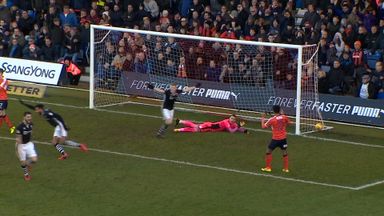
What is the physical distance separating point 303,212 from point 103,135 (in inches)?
394

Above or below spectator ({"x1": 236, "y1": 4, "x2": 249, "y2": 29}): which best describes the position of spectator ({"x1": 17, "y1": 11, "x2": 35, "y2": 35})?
below

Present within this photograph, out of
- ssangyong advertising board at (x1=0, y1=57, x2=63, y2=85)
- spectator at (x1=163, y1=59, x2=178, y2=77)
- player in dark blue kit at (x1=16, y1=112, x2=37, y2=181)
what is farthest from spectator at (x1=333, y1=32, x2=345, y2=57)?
player in dark blue kit at (x1=16, y1=112, x2=37, y2=181)

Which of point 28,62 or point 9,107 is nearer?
point 9,107

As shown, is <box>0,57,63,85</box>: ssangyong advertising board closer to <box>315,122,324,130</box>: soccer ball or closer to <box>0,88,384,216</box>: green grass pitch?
<box>0,88,384,216</box>: green grass pitch

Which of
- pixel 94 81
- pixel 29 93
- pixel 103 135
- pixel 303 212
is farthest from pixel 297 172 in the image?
pixel 29 93

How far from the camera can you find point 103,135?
101ft

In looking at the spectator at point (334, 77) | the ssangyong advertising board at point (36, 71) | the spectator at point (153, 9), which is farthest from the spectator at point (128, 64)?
the spectator at point (334, 77)

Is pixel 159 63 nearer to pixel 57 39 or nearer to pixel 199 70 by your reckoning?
pixel 199 70

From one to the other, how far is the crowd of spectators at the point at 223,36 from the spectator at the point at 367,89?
33mm

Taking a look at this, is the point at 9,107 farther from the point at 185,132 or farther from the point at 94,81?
the point at 185,132

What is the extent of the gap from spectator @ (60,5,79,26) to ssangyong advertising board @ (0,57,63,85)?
3.54 metres

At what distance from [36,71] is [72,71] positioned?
1.41 metres

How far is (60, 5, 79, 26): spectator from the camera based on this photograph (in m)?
42.4

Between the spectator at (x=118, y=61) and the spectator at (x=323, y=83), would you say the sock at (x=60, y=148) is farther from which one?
the spectator at (x=323, y=83)
